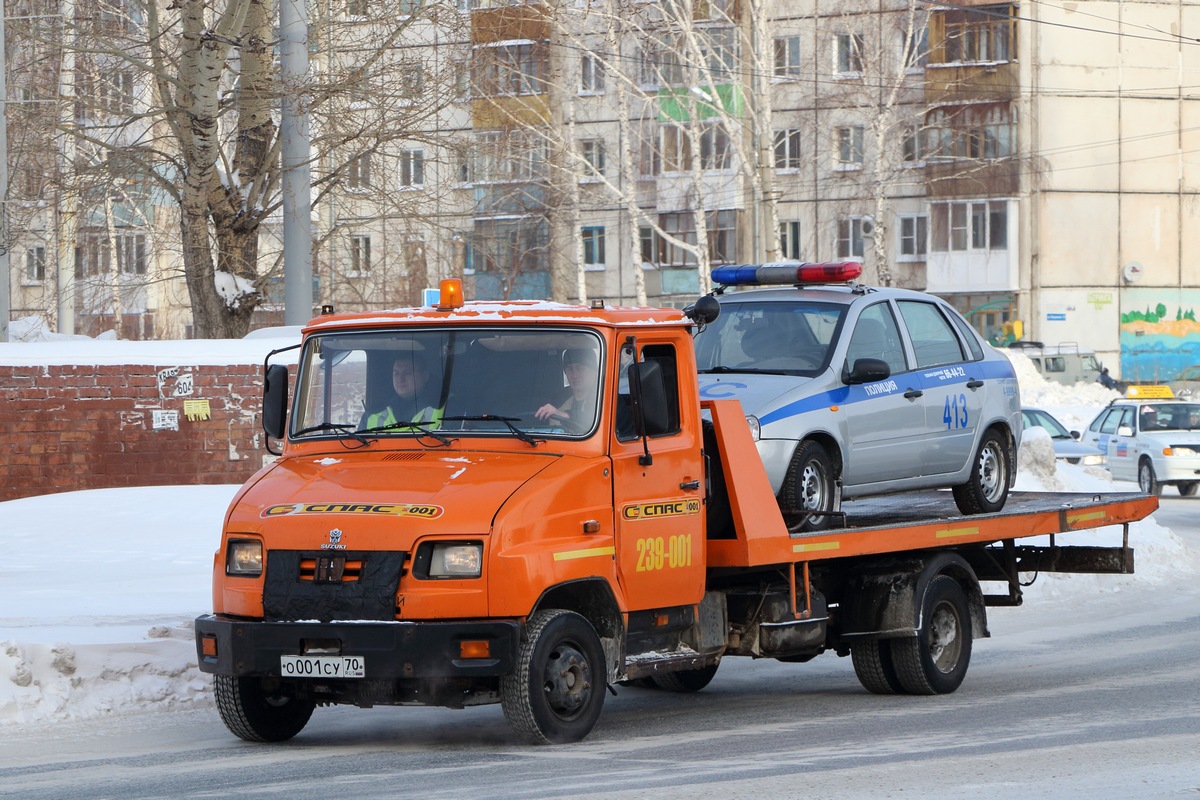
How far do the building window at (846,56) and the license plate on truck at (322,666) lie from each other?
149 ft

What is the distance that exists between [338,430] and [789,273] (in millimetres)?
3522

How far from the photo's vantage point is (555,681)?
8.09 m

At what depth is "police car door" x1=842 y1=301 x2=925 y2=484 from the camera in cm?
1048

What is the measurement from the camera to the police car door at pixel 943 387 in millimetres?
11180

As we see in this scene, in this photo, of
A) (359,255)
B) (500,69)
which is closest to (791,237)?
(500,69)

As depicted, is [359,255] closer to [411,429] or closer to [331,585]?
[411,429]

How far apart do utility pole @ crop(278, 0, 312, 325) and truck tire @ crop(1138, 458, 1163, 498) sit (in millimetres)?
17670

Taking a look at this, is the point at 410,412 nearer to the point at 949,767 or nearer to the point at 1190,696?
the point at 949,767

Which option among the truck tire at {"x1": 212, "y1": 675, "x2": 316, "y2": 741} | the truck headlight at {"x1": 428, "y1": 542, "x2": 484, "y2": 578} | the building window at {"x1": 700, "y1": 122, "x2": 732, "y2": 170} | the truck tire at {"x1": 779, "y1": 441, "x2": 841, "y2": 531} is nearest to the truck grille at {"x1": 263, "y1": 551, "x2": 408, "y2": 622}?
the truck headlight at {"x1": 428, "y1": 542, "x2": 484, "y2": 578}

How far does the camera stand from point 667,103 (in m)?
53.8

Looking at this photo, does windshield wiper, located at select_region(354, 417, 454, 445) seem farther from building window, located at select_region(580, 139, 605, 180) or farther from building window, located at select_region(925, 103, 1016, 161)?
building window, located at select_region(925, 103, 1016, 161)

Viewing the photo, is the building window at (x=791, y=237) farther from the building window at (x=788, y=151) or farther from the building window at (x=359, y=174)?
the building window at (x=359, y=174)

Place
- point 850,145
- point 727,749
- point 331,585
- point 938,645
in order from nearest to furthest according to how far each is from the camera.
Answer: point 331,585 < point 727,749 < point 938,645 < point 850,145

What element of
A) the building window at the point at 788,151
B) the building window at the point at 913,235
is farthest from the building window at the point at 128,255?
the building window at the point at 913,235
